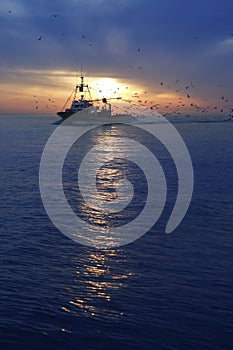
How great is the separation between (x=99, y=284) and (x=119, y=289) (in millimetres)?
752

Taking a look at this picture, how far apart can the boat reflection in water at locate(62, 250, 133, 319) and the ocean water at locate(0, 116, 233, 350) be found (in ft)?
0.10

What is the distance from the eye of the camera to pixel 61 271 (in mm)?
13078

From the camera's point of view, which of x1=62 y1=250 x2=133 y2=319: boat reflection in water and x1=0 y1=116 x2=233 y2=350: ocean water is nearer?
x1=0 y1=116 x2=233 y2=350: ocean water

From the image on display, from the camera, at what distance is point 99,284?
12.1 m

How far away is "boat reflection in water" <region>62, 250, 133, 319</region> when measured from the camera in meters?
10.5

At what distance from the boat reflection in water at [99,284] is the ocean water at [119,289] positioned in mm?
29

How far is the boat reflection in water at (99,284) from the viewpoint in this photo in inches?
414

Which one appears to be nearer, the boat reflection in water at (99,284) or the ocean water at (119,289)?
the ocean water at (119,289)

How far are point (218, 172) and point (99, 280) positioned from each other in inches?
1007

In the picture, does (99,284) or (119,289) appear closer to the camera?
(119,289)

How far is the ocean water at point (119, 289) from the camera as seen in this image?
30.7 ft

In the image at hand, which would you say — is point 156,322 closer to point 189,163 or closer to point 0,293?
point 0,293

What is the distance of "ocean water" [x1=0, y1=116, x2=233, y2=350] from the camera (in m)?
9.37

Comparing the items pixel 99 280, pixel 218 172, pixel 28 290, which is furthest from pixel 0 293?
pixel 218 172
